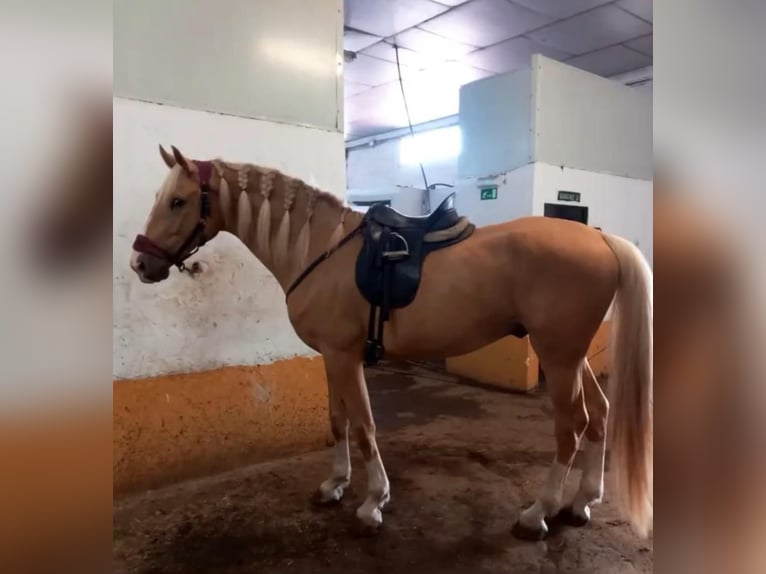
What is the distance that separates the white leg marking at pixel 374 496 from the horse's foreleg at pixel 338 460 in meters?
0.21

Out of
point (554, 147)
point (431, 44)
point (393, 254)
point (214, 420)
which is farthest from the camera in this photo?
Result: point (431, 44)

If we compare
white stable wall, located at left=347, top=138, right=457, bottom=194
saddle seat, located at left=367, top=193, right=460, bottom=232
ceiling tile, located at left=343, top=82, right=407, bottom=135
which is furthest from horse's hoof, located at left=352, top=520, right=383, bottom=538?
white stable wall, located at left=347, top=138, right=457, bottom=194

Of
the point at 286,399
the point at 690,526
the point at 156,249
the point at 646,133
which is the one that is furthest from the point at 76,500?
the point at 646,133

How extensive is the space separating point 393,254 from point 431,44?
3125mm

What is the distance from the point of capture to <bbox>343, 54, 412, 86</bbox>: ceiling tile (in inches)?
185

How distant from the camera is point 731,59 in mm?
384

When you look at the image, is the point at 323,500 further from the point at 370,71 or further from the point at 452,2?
the point at 370,71

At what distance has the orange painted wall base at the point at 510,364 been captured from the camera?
3.65m

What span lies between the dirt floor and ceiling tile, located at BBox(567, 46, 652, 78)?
11.4ft

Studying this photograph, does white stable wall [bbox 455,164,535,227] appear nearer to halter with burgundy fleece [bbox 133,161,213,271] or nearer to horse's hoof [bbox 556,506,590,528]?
horse's hoof [bbox 556,506,590,528]

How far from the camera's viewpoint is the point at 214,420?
2.30 metres

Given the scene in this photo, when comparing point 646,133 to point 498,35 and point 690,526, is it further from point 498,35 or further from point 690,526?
point 690,526

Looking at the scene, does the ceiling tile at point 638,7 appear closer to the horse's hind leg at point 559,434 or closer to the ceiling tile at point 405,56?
the ceiling tile at point 405,56

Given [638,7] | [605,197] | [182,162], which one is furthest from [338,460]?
[638,7]
